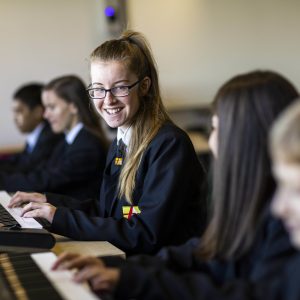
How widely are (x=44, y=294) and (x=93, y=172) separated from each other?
1912 millimetres

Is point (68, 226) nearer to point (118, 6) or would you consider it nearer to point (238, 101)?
point (238, 101)

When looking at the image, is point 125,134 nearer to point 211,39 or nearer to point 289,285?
point 289,285

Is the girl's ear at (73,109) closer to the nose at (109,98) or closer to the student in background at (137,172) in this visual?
the student in background at (137,172)

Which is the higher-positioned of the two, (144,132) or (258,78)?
(258,78)

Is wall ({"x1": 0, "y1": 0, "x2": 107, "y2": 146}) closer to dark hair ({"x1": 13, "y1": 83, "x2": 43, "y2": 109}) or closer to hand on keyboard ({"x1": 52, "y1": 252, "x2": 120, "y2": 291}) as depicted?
dark hair ({"x1": 13, "y1": 83, "x2": 43, "y2": 109})

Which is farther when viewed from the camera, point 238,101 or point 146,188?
point 146,188

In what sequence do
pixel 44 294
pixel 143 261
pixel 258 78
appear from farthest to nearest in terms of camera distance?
1. pixel 143 261
2. pixel 258 78
3. pixel 44 294

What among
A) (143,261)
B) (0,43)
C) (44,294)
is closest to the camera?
(44,294)

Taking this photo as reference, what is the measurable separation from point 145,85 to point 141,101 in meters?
0.06

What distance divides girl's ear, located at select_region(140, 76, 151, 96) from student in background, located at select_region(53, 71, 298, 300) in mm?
790

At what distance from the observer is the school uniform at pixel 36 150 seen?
4059mm

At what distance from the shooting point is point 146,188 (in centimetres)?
196

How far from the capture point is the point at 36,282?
133cm

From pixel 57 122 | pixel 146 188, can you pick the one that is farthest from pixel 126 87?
pixel 57 122
